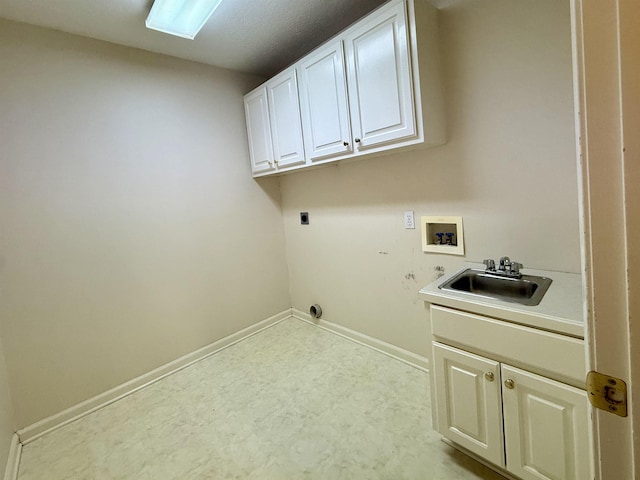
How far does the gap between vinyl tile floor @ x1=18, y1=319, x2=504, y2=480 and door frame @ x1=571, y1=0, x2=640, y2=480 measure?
4.04ft

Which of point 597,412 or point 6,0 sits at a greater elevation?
point 6,0

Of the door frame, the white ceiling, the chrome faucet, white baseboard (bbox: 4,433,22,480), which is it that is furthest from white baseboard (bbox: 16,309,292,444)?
the door frame

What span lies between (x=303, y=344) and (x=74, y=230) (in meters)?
1.85

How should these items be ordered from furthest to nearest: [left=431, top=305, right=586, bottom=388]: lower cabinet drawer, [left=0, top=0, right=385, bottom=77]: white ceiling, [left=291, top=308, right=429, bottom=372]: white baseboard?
[left=291, top=308, right=429, bottom=372]: white baseboard → [left=0, top=0, right=385, bottom=77]: white ceiling → [left=431, top=305, right=586, bottom=388]: lower cabinet drawer

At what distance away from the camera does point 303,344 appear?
2703mm

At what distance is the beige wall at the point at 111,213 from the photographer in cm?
185

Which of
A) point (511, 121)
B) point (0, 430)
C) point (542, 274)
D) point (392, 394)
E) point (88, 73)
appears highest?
point (88, 73)

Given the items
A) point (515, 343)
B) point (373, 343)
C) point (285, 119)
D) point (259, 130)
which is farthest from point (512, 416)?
point (259, 130)

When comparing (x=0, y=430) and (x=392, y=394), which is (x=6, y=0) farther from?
(x=392, y=394)

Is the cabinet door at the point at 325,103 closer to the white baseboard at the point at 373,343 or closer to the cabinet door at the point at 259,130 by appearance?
the cabinet door at the point at 259,130

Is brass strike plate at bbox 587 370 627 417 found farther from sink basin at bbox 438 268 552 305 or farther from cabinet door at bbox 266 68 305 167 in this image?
cabinet door at bbox 266 68 305 167

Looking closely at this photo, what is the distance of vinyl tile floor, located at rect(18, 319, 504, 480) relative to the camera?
4.96 feet

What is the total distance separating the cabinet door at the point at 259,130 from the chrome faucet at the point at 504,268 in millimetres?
1767

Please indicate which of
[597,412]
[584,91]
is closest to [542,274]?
[597,412]
